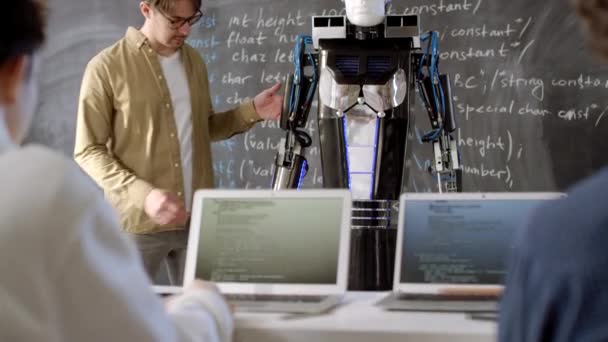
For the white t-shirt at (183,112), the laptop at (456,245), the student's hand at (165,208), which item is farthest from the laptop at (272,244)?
the white t-shirt at (183,112)

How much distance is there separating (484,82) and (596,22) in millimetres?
2674

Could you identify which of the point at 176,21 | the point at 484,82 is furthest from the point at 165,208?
the point at 484,82

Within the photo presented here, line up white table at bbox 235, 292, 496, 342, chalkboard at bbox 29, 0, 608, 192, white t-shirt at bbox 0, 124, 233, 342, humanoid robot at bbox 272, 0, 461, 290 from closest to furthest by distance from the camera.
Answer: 1. white t-shirt at bbox 0, 124, 233, 342
2. white table at bbox 235, 292, 496, 342
3. humanoid robot at bbox 272, 0, 461, 290
4. chalkboard at bbox 29, 0, 608, 192

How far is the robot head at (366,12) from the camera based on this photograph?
241 cm

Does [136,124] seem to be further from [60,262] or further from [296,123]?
[60,262]

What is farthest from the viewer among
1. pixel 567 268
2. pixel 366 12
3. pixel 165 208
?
pixel 366 12

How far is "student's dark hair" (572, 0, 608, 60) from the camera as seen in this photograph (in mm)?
700

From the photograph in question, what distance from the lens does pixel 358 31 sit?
8.07ft

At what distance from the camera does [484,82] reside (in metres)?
3.33

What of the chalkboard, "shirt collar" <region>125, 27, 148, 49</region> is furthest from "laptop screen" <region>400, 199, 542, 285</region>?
the chalkboard

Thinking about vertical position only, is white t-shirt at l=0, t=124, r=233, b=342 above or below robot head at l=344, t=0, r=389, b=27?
below

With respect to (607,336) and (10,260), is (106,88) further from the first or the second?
(607,336)

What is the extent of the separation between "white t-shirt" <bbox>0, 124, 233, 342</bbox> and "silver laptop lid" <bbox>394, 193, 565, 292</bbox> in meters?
0.87

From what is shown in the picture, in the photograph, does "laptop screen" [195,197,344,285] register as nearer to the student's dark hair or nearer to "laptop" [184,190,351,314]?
"laptop" [184,190,351,314]
